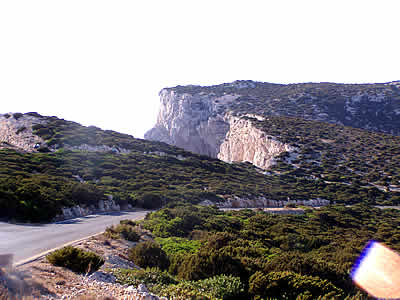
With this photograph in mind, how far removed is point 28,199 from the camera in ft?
55.5

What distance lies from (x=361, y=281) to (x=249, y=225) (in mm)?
9763

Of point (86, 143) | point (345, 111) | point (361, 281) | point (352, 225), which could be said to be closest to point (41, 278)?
point (361, 281)

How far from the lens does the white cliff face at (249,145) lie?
60.6 m

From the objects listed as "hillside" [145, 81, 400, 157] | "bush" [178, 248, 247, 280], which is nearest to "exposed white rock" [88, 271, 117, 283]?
"bush" [178, 248, 247, 280]

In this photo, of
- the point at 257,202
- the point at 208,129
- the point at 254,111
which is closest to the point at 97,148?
the point at 257,202

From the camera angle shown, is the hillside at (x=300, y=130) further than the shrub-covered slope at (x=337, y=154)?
Yes

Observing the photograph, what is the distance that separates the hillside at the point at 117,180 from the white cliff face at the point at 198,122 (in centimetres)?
3066

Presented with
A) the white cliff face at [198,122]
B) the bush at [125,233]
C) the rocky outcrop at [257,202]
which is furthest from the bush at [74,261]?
the white cliff face at [198,122]

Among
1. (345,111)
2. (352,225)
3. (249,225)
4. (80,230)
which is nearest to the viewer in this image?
(80,230)

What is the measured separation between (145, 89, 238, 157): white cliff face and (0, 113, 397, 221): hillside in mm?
30660

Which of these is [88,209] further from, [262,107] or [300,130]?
[262,107]

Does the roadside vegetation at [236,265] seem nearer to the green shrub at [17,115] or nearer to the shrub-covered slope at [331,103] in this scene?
the green shrub at [17,115]

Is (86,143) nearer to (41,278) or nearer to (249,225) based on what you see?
(249,225)

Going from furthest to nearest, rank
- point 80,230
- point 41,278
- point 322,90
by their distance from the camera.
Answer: point 322,90 < point 80,230 < point 41,278
